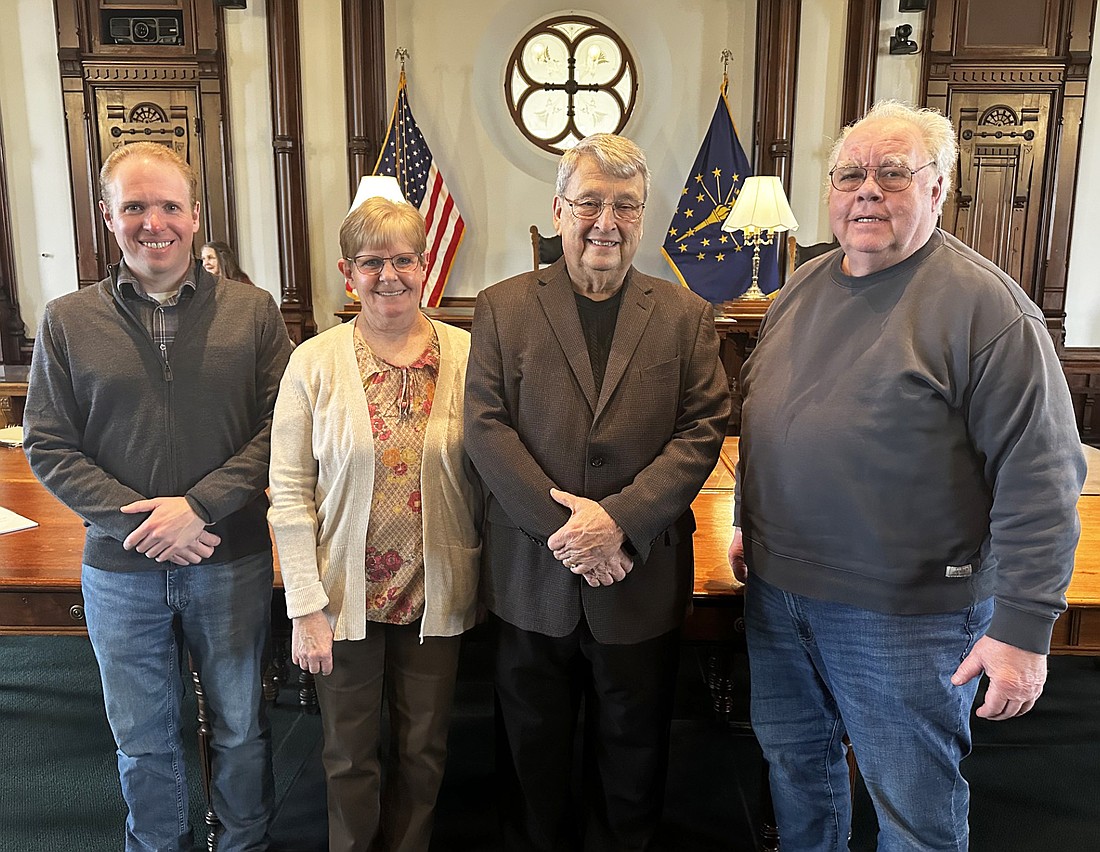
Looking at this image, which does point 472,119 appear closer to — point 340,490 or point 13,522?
point 13,522

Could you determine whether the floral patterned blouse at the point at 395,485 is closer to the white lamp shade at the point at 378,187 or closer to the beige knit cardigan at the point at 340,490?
the beige knit cardigan at the point at 340,490

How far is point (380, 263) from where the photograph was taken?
5.25 ft

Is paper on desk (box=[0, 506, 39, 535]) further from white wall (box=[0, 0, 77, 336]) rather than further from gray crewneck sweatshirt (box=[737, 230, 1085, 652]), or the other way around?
white wall (box=[0, 0, 77, 336])

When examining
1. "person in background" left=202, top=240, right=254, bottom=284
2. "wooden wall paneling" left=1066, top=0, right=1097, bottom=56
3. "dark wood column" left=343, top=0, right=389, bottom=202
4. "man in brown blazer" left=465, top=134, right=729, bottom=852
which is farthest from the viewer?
"dark wood column" left=343, top=0, right=389, bottom=202

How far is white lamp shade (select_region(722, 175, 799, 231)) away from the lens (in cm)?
496

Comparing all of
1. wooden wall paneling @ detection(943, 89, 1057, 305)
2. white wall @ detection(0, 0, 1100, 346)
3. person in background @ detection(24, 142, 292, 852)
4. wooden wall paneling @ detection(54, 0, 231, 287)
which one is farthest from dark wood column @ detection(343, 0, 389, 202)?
person in background @ detection(24, 142, 292, 852)

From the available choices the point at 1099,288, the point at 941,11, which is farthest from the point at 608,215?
the point at 1099,288

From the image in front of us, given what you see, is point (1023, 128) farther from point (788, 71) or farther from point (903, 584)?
point (903, 584)

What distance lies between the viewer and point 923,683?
1.44 meters

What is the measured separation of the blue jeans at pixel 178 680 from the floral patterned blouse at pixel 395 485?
0.97ft

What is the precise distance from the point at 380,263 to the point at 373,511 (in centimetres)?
46

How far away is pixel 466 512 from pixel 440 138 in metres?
4.61

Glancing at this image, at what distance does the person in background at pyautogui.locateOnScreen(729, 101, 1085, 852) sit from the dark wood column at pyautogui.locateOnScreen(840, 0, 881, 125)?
4.44 meters

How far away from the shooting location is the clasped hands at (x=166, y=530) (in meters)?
1.59
